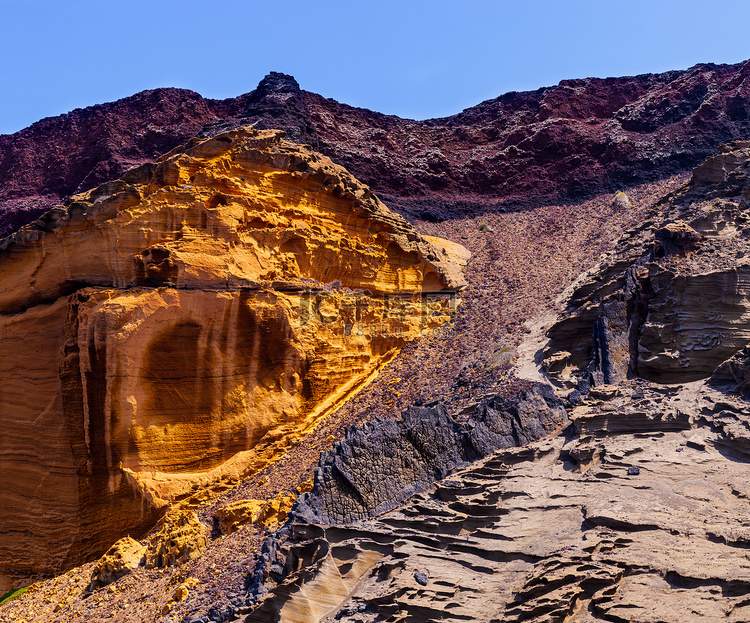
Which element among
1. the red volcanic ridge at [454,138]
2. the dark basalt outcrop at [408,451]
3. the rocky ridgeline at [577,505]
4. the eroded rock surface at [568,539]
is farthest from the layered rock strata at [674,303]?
the red volcanic ridge at [454,138]

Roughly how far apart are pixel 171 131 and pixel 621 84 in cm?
2431

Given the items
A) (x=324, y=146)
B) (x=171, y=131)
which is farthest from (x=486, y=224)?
(x=171, y=131)

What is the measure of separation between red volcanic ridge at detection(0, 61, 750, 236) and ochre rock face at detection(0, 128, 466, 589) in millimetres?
12200

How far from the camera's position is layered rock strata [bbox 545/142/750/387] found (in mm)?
13625

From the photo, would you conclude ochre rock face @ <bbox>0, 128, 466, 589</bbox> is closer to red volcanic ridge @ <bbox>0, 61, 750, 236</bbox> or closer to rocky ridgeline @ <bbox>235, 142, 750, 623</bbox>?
rocky ridgeline @ <bbox>235, 142, 750, 623</bbox>

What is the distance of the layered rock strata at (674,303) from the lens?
44.7ft

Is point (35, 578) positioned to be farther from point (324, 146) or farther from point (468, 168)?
point (468, 168)

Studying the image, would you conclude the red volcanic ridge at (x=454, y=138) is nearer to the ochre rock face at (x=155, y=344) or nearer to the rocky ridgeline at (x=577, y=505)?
the ochre rock face at (x=155, y=344)

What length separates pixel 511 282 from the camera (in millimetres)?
21781

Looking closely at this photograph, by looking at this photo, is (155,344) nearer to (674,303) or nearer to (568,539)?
(568,539)

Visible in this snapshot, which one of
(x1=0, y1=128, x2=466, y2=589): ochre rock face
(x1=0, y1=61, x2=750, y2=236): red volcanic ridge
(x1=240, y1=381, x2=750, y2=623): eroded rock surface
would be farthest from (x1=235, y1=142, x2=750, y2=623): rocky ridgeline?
(x1=0, y1=61, x2=750, y2=236): red volcanic ridge

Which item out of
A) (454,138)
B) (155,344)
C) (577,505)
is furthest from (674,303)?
(454,138)

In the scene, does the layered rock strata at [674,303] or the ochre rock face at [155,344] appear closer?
the layered rock strata at [674,303]

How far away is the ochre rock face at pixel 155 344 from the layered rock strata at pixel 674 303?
618 centimetres
